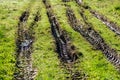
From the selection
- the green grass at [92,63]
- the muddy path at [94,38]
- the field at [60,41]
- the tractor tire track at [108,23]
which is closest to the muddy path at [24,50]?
the field at [60,41]

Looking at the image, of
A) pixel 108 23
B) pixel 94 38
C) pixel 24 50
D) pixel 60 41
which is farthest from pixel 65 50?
pixel 108 23

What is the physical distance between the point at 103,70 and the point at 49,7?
22875 mm

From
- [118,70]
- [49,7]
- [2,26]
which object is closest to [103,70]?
[118,70]

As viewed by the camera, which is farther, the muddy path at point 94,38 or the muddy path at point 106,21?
the muddy path at point 106,21

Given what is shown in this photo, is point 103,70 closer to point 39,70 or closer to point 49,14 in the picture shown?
point 39,70

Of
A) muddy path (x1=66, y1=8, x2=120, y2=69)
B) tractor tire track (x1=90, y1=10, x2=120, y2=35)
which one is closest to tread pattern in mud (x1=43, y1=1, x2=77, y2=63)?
muddy path (x1=66, y1=8, x2=120, y2=69)

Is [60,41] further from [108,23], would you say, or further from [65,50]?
[108,23]

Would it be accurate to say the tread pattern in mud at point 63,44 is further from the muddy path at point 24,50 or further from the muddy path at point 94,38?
the muddy path at point 24,50

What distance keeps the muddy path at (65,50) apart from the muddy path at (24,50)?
2.43 metres

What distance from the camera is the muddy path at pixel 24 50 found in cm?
2466

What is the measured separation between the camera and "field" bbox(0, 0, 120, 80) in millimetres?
24875

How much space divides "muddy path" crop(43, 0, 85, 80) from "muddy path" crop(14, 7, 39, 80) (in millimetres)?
2434

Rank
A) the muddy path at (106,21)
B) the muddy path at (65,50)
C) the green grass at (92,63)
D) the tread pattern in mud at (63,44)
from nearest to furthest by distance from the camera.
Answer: the green grass at (92,63) < the muddy path at (65,50) < the tread pattern in mud at (63,44) < the muddy path at (106,21)

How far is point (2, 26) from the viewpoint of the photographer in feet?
122
